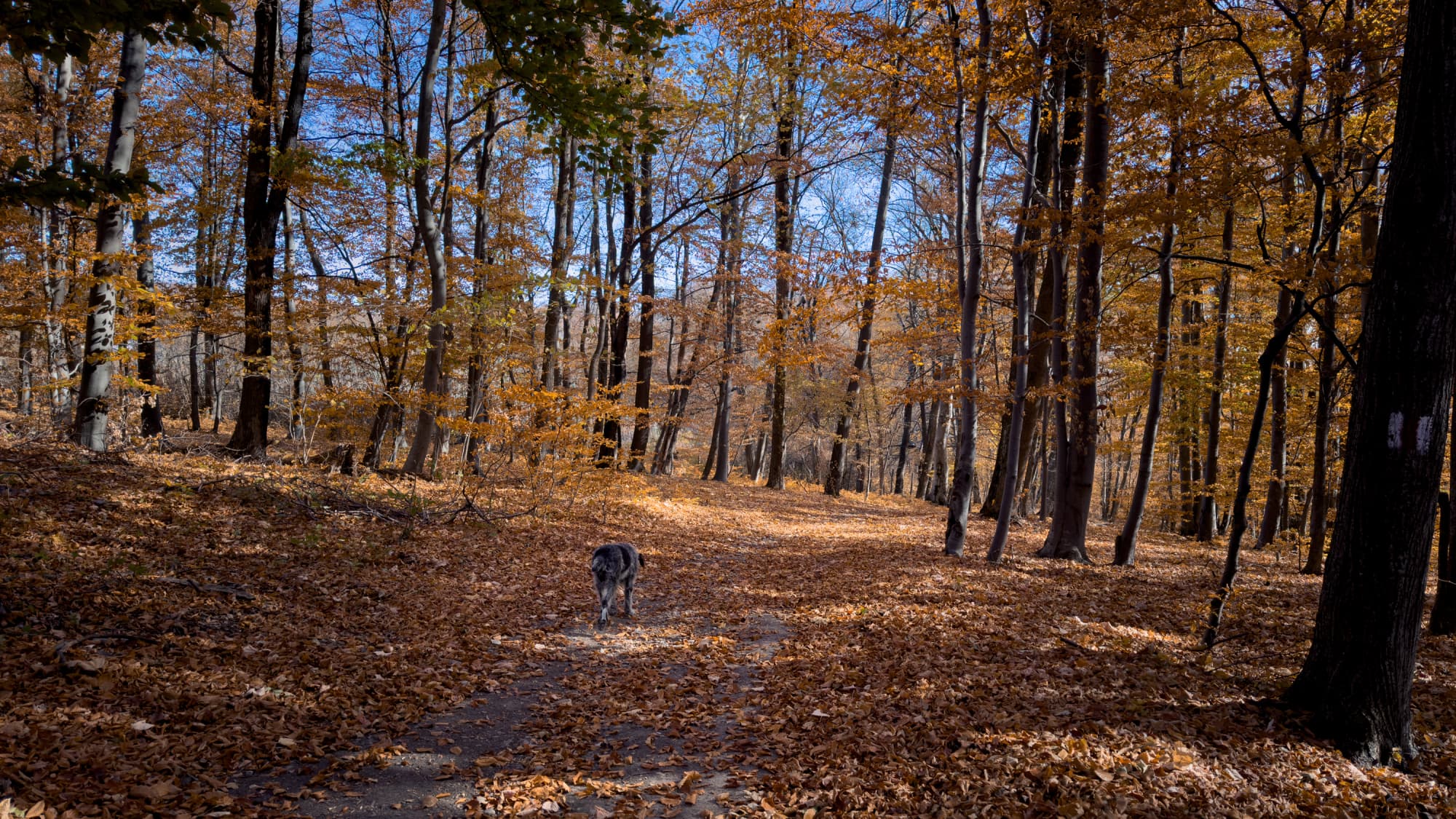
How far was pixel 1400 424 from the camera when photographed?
373cm

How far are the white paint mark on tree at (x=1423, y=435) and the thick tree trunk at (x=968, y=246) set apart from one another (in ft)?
16.9

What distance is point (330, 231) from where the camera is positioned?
1414 cm

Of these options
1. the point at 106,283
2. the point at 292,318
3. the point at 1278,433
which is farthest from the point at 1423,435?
the point at 292,318

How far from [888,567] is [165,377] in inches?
1313

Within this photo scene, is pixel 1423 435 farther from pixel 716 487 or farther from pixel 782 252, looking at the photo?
pixel 716 487

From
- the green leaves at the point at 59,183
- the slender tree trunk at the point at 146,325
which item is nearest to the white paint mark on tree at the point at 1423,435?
the green leaves at the point at 59,183

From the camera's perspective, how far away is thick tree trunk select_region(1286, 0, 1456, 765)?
143 inches

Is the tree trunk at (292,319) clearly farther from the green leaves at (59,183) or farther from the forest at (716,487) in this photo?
→ the green leaves at (59,183)

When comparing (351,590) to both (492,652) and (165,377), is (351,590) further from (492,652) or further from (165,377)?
(165,377)

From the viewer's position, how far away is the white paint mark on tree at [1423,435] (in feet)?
12.1

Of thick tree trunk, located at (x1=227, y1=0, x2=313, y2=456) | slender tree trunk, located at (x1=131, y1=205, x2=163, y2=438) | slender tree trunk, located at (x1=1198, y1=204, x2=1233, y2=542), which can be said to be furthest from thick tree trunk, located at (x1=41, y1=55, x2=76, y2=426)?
slender tree trunk, located at (x1=1198, y1=204, x2=1233, y2=542)

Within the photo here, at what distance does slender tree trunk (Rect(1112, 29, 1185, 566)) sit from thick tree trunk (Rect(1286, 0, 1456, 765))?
11.5 ft

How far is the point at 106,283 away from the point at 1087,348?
495 inches

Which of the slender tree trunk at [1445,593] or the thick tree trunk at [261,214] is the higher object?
the thick tree trunk at [261,214]
